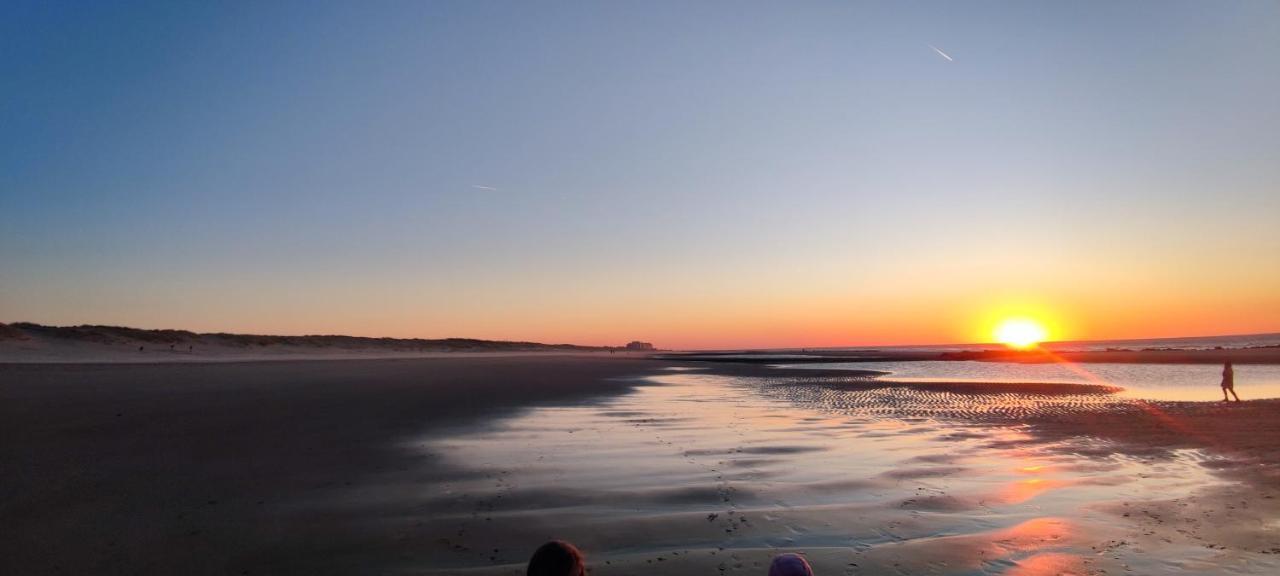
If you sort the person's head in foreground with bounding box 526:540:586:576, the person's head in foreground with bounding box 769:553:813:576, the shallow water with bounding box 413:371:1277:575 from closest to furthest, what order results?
the person's head in foreground with bounding box 526:540:586:576
the person's head in foreground with bounding box 769:553:813:576
the shallow water with bounding box 413:371:1277:575

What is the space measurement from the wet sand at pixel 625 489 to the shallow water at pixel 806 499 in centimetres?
5

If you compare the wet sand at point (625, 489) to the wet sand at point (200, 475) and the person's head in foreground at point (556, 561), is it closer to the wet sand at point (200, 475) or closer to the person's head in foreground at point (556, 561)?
the wet sand at point (200, 475)

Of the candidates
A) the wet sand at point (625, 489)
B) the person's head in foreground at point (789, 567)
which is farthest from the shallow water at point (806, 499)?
the person's head in foreground at point (789, 567)

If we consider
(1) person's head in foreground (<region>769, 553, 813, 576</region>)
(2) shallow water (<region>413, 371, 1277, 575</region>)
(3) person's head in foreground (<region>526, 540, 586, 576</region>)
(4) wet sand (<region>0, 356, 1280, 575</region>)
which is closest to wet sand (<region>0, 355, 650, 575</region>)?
(4) wet sand (<region>0, 356, 1280, 575</region>)

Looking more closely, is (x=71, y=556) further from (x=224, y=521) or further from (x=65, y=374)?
(x=65, y=374)

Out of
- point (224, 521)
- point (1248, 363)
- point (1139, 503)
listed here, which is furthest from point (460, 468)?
point (1248, 363)

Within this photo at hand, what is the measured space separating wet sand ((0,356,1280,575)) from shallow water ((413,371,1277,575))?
52 mm

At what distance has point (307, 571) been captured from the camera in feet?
21.6

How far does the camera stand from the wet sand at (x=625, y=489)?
279 inches

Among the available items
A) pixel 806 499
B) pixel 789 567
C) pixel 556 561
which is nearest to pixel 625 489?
pixel 806 499

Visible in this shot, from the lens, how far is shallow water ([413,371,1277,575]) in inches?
276

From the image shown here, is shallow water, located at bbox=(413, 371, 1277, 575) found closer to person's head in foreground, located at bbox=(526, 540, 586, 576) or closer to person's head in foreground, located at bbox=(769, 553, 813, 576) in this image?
person's head in foreground, located at bbox=(769, 553, 813, 576)

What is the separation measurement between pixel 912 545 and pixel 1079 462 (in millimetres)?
7600

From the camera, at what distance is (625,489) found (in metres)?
10.2
